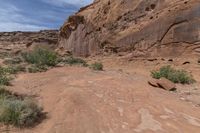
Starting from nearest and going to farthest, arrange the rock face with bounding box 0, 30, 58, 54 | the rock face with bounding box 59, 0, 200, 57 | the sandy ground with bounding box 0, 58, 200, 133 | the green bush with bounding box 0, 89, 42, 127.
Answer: the sandy ground with bounding box 0, 58, 200, 133
the green bush with bounding box 0, 89, 42, 127
the rock face with bounding box 59, 0, 200, 57
the rock face with bounding box 0, 30, 58, 54

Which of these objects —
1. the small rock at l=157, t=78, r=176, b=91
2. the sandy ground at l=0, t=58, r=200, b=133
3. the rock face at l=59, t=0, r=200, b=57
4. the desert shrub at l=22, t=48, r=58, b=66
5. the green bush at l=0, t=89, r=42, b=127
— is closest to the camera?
the sandy ground at l=0, t=58, r=200, b=133

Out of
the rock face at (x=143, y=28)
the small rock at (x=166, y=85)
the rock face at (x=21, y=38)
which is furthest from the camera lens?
the rock face at (x=21, y=38)

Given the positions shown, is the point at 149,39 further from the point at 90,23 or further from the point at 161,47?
the point at 90,23

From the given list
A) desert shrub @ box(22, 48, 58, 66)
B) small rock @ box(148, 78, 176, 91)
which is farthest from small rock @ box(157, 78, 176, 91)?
desert shrub @ box(22, 48, 58, 66)

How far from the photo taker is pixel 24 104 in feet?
19.0

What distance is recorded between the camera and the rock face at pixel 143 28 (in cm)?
1452

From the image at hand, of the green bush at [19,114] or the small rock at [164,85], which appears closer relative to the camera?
the green bush at [19,114]

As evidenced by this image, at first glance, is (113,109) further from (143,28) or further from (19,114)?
(143,28)

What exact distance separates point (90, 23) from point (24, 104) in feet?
70.0

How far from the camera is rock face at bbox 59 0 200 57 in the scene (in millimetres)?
14523

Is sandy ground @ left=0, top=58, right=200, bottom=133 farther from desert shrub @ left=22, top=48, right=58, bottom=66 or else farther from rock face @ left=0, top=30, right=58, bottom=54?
rock face @ left=0, top=30, right=58, bottom=54

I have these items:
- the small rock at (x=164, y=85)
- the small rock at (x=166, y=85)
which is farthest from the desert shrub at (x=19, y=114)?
the small rock at (x=166, y=85)

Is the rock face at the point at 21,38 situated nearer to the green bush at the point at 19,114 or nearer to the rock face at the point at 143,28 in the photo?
the rock face at the point at 143,28

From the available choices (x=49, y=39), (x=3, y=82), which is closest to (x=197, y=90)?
(x=3, y=82)
